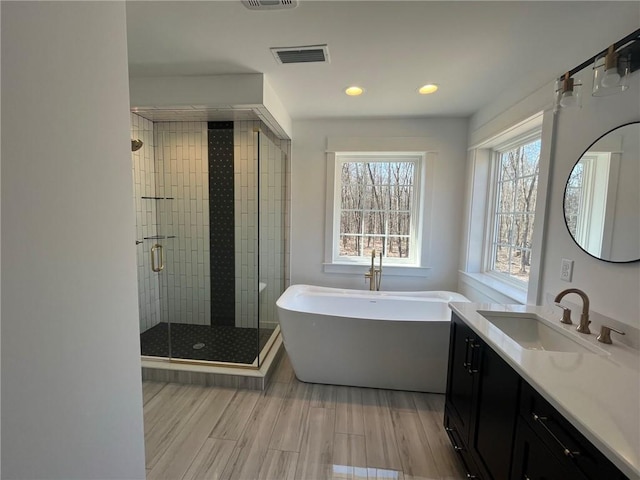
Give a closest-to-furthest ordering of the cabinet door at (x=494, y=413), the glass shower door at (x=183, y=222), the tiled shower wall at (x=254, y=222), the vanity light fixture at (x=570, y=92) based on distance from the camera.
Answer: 1. the cabinet door at (x=494, y=413)
2. the vanity light fixture at (x=570, y=92)
3. the tiled shower wall at (x=254, y=222)
4. the glass shower door at (x=183, y=222)

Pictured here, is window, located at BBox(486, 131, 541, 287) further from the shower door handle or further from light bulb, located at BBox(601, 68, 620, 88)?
the shower door handle

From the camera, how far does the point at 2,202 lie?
0.57 metres

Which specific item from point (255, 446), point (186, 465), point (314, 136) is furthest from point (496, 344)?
point (314, 136)

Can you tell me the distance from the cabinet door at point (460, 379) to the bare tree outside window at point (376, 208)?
5.52ft

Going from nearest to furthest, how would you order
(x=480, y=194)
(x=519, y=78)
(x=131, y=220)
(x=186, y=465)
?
1. (x=131, y=220)
2. (x=186, y=465)
3. (x=519, y=78)
4. (x=480, y=194)

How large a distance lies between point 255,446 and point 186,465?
387 mm

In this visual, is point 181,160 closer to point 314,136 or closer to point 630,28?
point 314,136

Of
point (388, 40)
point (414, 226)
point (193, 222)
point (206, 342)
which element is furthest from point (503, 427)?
point (193, 222)

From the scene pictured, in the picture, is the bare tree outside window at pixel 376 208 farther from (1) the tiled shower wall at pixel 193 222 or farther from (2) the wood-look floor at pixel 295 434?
(2) the wood-look floor at pixel 295 434

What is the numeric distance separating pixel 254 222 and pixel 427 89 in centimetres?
203

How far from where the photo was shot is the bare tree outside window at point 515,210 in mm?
2264

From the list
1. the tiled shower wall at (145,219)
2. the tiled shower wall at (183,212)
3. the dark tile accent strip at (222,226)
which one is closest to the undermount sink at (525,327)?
the dark tile accent strip at (222,226)

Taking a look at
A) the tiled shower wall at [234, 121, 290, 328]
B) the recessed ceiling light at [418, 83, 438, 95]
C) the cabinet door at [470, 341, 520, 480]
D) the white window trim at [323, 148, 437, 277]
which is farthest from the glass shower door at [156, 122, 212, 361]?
the cabinet door at [470, 341, 520, 480]

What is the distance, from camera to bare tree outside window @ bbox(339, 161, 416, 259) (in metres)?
3.32
